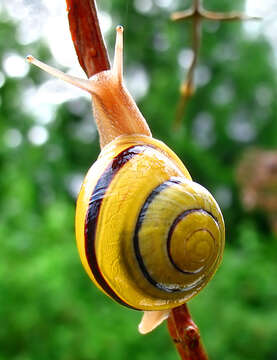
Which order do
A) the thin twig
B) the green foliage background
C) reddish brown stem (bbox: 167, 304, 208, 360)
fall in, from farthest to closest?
the green foliage background < the thin twig < reddish brown stem (bbox: 167, 304, 208, 360)

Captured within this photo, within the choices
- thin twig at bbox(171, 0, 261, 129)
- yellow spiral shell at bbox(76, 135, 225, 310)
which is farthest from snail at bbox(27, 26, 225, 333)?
thin twig at bbox(171, 0, 261, 129)

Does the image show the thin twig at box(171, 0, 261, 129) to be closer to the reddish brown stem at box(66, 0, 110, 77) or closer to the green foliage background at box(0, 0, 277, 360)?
the green foliage background at box(0, 0, 277, 360)

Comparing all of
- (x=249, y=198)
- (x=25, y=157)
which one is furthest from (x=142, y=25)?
(x=249, y=198)

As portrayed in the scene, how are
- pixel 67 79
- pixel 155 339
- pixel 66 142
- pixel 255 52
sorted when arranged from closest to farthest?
pixel 67 79
pixel 155 339
pixel 66 142
pixel 255 52

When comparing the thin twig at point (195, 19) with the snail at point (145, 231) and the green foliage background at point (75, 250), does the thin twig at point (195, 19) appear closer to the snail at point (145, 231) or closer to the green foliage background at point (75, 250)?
the green foliage background at point (75, 250)

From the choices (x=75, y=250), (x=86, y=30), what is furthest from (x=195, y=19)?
(x=75, y=250)

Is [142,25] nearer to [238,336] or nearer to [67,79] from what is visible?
[238,336]
